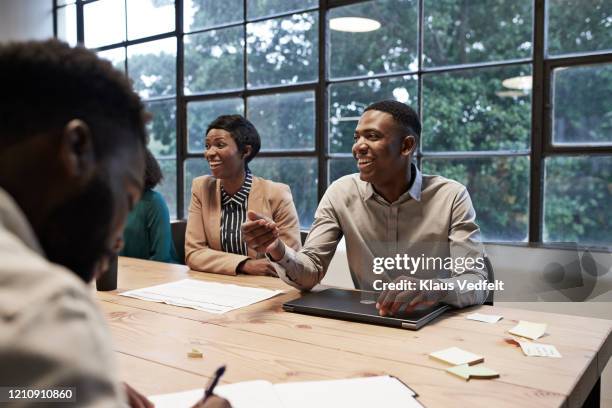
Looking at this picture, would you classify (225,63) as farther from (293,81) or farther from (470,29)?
(470,29)

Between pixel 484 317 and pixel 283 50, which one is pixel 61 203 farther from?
pixel 283 50

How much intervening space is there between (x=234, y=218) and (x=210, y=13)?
97.0 inches

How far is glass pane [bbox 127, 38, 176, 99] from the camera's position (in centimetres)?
450

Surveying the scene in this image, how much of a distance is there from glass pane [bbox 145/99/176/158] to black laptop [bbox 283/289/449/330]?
10.7 ft

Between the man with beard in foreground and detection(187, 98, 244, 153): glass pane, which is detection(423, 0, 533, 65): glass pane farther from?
the man with beard in foreground

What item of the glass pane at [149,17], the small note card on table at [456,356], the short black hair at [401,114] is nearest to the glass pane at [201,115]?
the glass pane at [149,17]

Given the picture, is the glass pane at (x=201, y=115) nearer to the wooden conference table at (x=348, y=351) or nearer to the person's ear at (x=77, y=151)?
the wooden conference table at (x=348, y=351)

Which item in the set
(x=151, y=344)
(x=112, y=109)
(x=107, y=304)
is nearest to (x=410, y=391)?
(x=151, y=344)

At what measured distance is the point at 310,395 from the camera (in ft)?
2.91

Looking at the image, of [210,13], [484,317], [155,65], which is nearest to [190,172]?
[155,65]

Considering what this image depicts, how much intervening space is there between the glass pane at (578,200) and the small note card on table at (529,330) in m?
1.75

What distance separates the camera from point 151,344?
1167mm

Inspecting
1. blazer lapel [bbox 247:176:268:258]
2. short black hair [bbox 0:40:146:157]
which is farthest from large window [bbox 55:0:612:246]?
short black hair [bbox 0:40:146:157]

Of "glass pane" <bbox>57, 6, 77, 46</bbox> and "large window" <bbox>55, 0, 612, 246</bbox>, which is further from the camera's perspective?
"glass pane" <bbox>57, 6, 77, 46</bbox>
